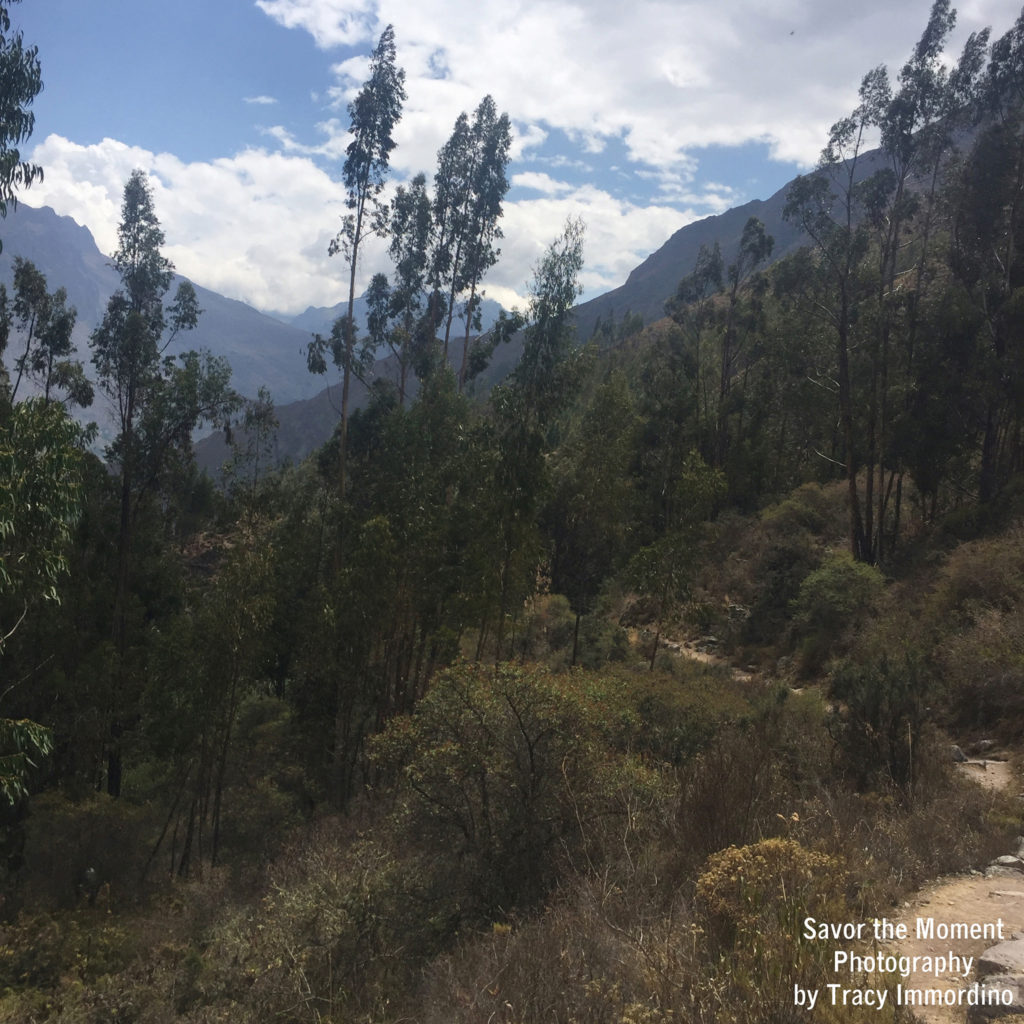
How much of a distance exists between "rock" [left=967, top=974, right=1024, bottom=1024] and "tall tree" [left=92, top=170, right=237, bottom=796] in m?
16.6

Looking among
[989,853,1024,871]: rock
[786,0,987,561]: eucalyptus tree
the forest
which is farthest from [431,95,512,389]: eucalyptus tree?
[989,853,1024,871]: rock

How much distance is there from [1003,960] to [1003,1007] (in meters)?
0.41

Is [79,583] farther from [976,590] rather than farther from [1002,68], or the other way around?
[1002,68]

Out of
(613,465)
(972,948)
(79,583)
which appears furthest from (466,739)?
(79,583)

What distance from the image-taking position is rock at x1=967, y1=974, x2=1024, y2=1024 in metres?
3.41

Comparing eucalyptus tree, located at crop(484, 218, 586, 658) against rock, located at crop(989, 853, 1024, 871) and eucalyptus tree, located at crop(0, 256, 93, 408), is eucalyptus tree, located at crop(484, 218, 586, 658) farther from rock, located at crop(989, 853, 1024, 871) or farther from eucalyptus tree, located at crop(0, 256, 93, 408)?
eucalyptus tree, located at crop(0, 256, 93, 408)

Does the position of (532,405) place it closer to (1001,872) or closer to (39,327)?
(1001,872)

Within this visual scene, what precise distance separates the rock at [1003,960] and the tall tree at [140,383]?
54.0 ft

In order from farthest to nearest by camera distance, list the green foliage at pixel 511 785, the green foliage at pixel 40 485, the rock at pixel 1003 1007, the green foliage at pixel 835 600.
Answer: the green foliage at pixel 835 600 → the green foliage at pixel 511 785 → the green foliage at pixel 40 485 → the rock at pixel 1003 1007

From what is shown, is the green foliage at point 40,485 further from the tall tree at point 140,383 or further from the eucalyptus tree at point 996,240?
the eucalyptus tree at point 996,240

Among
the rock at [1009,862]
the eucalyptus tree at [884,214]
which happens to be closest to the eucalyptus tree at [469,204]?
the eucalyptus tree at [884,214]

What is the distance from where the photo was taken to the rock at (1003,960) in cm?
371

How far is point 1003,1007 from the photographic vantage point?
A: 3.45 meters

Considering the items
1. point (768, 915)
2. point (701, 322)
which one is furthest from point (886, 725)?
point (701, 322)
